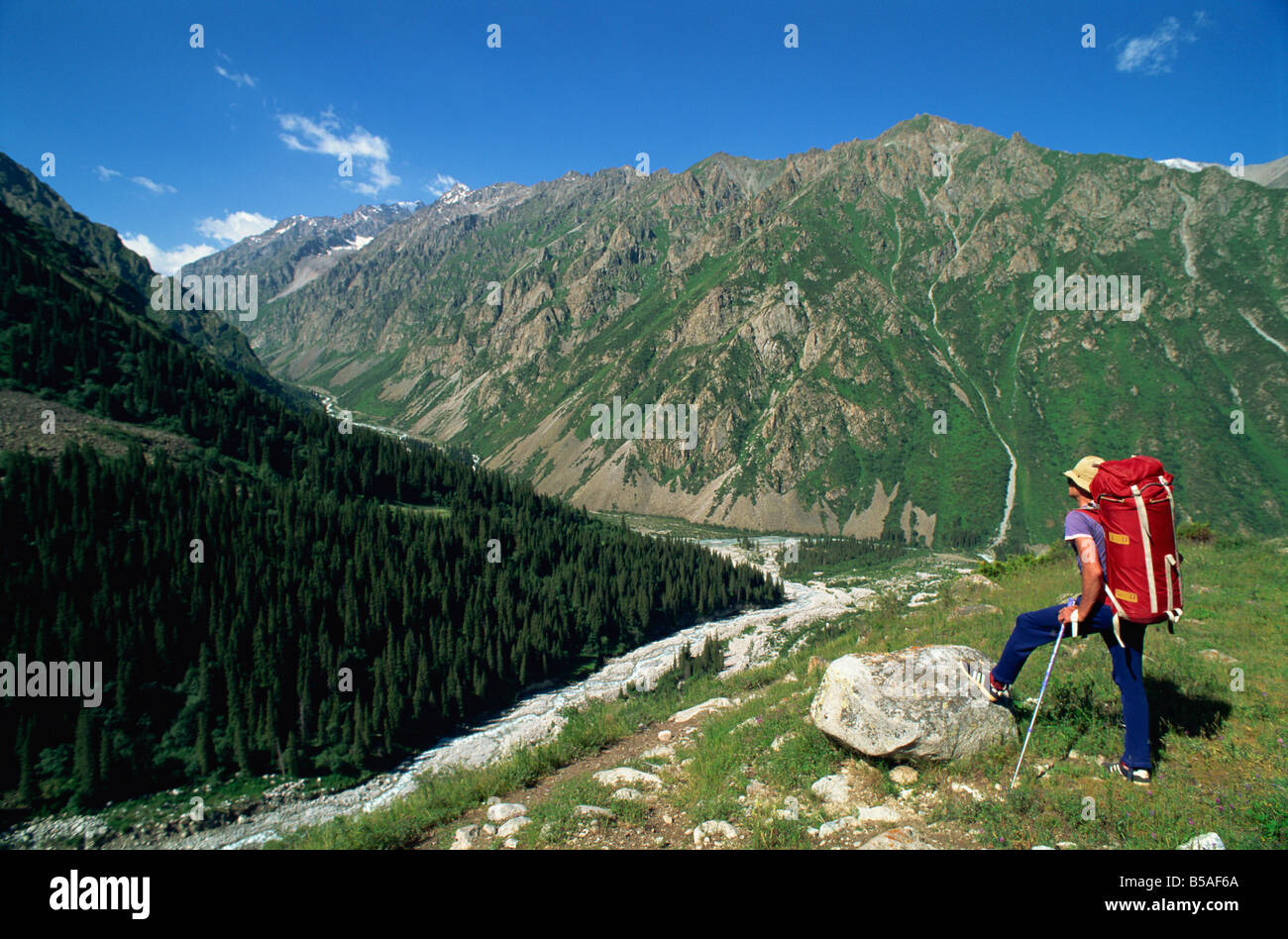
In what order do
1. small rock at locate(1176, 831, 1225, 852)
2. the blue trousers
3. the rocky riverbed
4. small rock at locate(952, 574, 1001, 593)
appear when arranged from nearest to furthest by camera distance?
small rock at locate(1176, 831, 1225, 852)
the blue trousers
small rock at locate(952, 574, 1001, 593)
the rocky riverbed

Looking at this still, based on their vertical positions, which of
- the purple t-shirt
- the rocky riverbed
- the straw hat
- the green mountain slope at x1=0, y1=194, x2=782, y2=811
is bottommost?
the rocky riverbed

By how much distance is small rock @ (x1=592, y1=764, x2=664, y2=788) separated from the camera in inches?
458

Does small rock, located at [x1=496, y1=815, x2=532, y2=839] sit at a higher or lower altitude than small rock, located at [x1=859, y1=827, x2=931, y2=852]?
lower

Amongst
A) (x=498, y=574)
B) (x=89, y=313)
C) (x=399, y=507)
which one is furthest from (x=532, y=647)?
(x=89, y=313)

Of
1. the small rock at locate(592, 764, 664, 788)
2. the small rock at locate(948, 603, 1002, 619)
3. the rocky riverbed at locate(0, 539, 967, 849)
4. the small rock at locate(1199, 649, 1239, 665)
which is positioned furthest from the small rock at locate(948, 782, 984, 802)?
the small rock at locate(948, 603, 1002, 619)

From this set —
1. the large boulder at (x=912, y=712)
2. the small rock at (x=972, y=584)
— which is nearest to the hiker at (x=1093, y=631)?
the large boulder at (x=912, y=712)

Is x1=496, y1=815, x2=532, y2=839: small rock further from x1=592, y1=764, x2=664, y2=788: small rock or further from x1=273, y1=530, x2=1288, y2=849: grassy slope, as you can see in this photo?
x1=592, y1=764, x2=664, y2=788: small rock

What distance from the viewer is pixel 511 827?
33.2 feet

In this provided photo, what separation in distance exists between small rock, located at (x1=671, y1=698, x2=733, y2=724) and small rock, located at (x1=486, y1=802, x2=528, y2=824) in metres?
6.56

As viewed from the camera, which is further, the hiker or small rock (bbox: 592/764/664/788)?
small rock (bbox: 592/764/664/788)

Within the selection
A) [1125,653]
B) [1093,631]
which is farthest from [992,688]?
[1125,653]

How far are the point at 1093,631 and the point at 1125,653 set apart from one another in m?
0.50

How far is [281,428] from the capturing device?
11162 centimetres

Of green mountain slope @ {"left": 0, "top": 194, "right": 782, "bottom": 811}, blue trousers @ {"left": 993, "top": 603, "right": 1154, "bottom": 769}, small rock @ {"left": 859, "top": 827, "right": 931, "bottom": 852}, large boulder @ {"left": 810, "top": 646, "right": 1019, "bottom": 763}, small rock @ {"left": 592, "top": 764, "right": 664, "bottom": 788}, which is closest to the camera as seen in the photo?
small rock @ {"left": 859, "top": 827, "right": 931, "bottom": 852}
